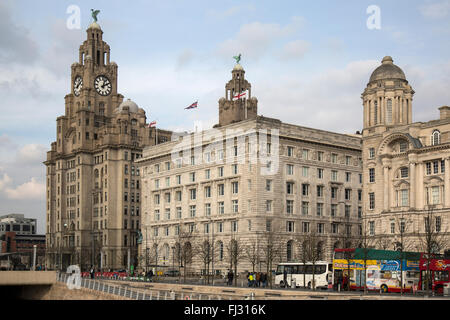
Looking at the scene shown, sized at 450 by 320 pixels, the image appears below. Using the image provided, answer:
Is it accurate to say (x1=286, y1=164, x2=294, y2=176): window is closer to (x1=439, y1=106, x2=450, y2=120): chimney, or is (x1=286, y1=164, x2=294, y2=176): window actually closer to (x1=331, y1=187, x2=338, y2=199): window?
(x1=331, y1=187, x2=338, y2=199): window

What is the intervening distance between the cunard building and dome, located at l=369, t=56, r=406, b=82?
6823 centimetres

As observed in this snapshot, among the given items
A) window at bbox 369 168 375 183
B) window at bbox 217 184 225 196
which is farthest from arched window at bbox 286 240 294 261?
window at bbox 369 168 375 183

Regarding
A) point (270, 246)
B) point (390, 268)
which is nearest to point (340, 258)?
point (390, 268)

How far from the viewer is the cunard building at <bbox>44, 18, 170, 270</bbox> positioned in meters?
155

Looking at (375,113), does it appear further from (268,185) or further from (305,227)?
(305,227)

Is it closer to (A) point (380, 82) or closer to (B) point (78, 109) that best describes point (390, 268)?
(A) point (380, 82)

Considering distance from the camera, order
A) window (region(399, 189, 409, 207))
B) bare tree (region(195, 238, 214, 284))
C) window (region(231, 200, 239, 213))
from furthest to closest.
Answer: window (region(231, 200, 239, 213)), bare tree (region(195, 238, 214, 284)), window (region(399, 189, 409, 207))

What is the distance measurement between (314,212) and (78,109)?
2874 inches

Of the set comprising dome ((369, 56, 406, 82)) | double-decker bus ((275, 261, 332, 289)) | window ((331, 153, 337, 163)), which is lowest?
double-decker bus ((275, 261, 332, 289))

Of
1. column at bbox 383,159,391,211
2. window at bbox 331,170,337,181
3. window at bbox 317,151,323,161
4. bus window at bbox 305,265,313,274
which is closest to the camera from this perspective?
bus window at bbox 305,265,313,274

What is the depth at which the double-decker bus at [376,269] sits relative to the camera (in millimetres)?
68125

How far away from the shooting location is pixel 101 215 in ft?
516

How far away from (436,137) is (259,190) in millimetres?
29383

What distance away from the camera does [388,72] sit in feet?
325
